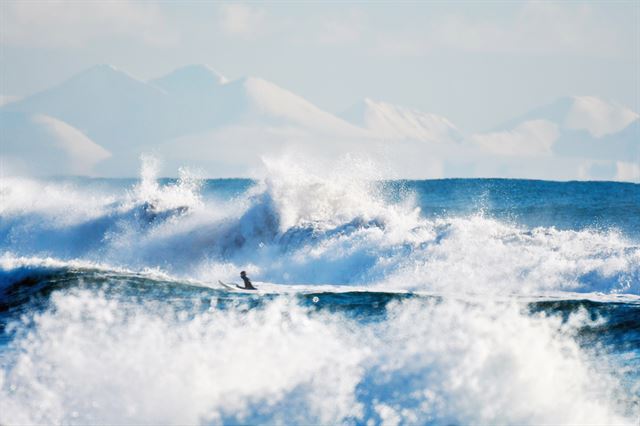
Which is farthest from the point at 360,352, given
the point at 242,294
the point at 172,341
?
the point at 242,294

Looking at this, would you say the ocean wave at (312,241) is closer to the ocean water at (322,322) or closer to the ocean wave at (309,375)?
the ocean water at (322,322)

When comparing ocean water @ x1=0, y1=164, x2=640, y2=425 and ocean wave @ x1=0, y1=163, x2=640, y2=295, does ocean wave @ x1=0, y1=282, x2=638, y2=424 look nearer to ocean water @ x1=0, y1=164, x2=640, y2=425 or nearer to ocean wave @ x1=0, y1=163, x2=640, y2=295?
ocean water @ x1=0, y1=164, x2=640, y2=425

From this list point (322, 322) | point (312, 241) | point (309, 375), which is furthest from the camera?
point (312, 241)

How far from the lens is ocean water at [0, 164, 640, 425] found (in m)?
9.30

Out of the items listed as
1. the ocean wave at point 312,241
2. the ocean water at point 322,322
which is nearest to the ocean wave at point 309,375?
the ocean water at point 322,322

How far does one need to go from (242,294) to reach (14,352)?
18.6ft

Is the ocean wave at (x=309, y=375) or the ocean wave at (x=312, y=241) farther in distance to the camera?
the ocean wave at (x=312, y=241)

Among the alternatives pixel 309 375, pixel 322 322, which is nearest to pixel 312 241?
pixel 322 322

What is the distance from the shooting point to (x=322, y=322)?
12.9m

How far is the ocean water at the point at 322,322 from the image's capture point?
930 centimetres

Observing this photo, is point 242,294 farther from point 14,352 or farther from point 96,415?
point 96,415

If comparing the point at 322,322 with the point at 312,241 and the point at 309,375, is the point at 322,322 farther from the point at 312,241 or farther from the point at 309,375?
the point at 312,241

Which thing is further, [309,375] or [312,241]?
[312,241]

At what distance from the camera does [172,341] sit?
36.4 ft
